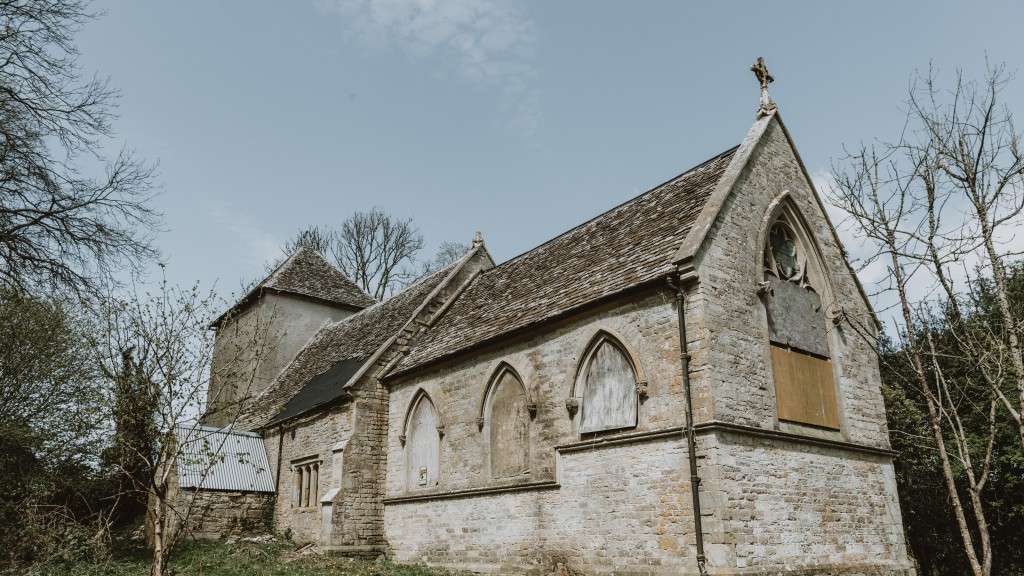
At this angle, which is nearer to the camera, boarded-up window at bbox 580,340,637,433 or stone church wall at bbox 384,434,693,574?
stone church wall at bbox 384,434,693,574

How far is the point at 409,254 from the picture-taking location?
142ft

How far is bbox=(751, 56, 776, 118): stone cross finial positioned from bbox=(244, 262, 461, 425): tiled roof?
438 inches

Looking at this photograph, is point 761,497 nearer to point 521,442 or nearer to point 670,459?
point 670,459

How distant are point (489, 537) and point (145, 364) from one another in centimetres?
747

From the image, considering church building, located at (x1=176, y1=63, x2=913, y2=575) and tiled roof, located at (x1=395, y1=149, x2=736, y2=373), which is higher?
tiled roof, located at (x1=395, y1=149, x2=736, y2=373)

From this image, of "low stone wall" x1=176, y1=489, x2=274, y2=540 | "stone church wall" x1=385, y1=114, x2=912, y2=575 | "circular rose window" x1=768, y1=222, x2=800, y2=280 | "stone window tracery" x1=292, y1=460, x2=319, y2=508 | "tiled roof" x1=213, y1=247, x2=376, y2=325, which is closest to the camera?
"stone church wall" x1=385, y1=114, x2=912, y2=575

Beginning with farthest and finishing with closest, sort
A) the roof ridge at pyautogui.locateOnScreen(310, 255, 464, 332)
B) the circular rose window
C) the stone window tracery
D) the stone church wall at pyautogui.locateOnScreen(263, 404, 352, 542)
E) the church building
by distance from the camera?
the roof ridge at pyautogui.locateOnScreen(310, 255, 464, 332)
the stone window tracery
the stone church wall at pyautogui.locateOnScreen(263, 404, 352, 542)
the circular rose window
the church building

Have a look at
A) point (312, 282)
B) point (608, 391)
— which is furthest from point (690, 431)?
point (312, 282)

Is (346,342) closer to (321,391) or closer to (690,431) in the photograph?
(321,391)

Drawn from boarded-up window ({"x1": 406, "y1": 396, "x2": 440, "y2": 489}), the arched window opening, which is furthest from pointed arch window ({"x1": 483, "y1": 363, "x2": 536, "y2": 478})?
the arched window opening

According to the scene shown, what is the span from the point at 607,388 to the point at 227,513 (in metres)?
13.8

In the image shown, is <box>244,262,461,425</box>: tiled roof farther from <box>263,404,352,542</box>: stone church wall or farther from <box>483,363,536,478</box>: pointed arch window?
<box>483,363,536,478</box>: pointed arch window

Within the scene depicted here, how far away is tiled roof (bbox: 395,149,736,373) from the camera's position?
13.8m

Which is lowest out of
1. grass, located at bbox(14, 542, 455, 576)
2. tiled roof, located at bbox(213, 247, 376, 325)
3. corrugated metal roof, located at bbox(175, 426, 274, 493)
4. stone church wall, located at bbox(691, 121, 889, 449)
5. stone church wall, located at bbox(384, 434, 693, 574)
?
grass, located at bbox(14, 542, 455, 576)
